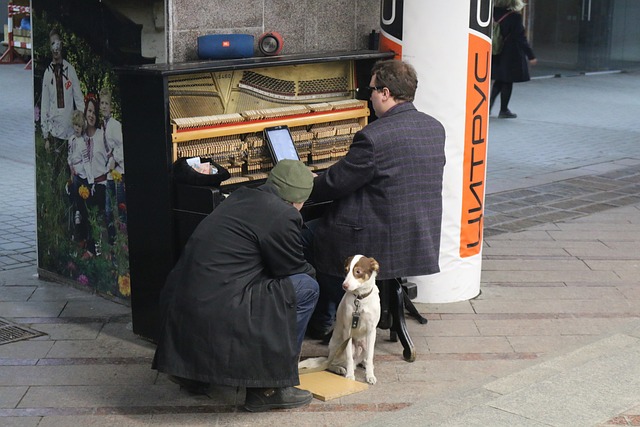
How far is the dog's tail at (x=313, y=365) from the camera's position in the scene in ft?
18.9

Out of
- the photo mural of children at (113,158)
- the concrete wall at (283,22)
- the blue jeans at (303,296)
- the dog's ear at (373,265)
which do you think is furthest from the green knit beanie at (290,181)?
the photo mural of children at (113,158)

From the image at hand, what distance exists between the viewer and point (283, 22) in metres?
6.73

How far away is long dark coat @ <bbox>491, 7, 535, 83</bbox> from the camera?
1462 centimetres

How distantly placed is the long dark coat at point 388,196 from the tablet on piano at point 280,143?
50 cm

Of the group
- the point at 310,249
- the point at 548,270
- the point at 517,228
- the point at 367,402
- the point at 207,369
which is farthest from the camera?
the point at 517,228

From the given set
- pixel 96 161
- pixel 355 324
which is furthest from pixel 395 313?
pixel 96 161

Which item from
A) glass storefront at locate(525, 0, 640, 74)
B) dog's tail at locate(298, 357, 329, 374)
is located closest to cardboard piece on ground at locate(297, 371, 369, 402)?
dog's tail at locate(298, 357, 329, 374)

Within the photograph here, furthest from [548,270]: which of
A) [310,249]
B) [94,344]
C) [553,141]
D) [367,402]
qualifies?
[553,141]

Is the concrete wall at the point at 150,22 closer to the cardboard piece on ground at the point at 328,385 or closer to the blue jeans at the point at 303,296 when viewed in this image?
the blue jeans at the point at 303,296

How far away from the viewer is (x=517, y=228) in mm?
9172

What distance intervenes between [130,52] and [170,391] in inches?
80.5

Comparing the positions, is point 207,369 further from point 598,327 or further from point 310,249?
point 598,327

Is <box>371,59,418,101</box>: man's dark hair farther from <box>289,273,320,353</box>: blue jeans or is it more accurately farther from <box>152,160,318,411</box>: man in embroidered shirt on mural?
<box>289,273,320,353</box>: blue jeans

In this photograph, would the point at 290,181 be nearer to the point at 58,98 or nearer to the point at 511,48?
the point at 58,98
